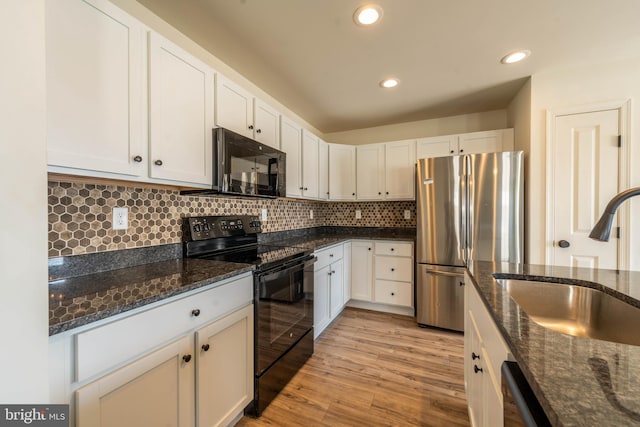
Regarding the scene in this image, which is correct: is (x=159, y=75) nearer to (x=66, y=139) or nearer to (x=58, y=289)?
(x=66, y=139)

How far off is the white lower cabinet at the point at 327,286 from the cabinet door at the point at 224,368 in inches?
35.3

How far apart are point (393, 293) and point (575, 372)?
8.47 feet

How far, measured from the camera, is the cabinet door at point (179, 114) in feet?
4.05

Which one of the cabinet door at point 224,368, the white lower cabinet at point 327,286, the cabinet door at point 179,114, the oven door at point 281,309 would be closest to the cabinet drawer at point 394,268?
the white lower cabinet at point 327,286

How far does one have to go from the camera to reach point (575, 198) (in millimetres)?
2117

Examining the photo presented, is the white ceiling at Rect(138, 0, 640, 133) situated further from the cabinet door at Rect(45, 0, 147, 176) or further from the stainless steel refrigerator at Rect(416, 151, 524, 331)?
the stainless steel refrigerator at Rect(416, 151, 524, 331)

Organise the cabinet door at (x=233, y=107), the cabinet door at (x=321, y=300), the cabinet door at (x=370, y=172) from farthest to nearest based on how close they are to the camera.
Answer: the cabinet door at (x=370, y=172)
the cabinet door at (x=321, y=300)
the cabinet door at (x=233, y=107)

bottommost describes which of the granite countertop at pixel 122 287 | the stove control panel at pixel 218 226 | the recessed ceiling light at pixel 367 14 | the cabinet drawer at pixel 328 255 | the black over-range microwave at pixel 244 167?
the cabinet drawer at pixel 328 255

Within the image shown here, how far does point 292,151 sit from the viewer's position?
248 cm

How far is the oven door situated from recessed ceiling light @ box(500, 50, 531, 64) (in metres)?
2.25

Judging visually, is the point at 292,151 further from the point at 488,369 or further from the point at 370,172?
the point at 488,369

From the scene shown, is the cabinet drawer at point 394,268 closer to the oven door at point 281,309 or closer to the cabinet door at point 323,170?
the cabinet door at point 323,170

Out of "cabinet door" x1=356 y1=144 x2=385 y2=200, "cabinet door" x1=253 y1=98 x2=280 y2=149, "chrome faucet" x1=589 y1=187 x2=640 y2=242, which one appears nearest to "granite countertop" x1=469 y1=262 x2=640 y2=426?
"chrome faucet" x1=589 y1=187 x2=640 y2=242

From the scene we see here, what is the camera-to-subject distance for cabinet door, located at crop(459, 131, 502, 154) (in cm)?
265
